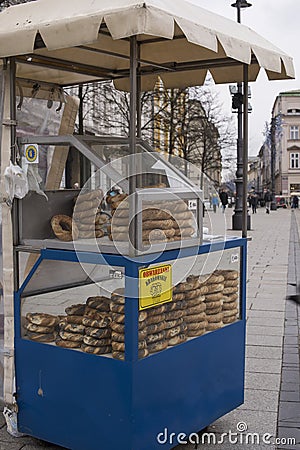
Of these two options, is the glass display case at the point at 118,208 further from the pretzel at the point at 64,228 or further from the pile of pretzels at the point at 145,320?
the pile of pretzels at the point at 145,320

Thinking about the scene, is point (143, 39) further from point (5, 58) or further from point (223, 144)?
point (223, 144)

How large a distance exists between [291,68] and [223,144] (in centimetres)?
2600

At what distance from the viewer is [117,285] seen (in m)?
3.58

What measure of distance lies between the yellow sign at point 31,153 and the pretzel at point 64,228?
0.39m

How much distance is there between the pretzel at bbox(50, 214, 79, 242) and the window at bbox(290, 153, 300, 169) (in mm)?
93844

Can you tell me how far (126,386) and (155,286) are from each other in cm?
56

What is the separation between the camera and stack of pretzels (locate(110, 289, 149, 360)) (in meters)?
3.45

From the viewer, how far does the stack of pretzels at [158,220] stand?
348 cm

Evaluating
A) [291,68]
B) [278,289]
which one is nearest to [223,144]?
[278,289]

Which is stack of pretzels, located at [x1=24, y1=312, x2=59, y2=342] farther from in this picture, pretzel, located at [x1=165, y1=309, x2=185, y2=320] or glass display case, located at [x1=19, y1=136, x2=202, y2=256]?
pretzel, located at [x1=165, y1=309, x2=185, y2=320]

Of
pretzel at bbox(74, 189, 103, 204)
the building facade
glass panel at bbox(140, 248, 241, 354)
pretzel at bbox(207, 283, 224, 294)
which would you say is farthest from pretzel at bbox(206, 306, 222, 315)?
the building facade

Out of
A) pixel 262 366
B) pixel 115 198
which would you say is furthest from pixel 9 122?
pixel 262 366

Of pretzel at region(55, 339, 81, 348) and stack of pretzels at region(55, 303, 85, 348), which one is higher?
stack of pretzels at region(55, 303, 85, 348)

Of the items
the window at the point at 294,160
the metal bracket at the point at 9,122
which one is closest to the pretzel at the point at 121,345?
the metal bracket at the point at 9,122
